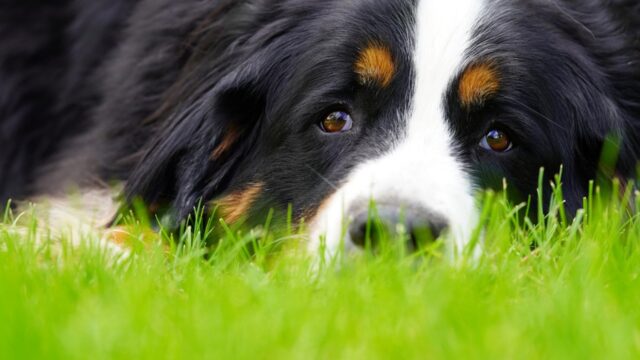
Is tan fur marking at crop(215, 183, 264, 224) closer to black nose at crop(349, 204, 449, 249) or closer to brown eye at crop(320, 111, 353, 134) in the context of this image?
brown eye at crop(320, 111, 353, 134)

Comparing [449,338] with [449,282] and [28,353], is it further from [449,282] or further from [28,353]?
[28,353]

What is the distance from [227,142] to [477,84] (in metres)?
0.88

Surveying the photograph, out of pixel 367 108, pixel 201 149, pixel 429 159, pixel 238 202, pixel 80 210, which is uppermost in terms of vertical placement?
pixel 367 108

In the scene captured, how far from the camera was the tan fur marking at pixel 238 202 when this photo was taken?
3.47 meters

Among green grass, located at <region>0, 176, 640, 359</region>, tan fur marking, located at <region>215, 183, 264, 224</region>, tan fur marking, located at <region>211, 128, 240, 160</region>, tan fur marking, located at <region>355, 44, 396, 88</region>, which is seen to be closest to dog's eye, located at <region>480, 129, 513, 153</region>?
tan fur marking, located at <region>355, 44, 396, 88</region>

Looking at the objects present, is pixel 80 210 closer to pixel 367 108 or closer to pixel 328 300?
pixel 367 108

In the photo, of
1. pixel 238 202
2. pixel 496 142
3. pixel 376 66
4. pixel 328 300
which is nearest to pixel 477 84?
pixel 496 142

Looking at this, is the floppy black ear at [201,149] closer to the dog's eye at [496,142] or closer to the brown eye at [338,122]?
the brown eye at [338,122]

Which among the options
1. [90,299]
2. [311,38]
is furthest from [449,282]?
[311,38]

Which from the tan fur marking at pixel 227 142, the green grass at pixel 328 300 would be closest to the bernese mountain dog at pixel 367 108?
the tan fur marking at pixel 227 142

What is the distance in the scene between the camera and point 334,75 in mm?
3281

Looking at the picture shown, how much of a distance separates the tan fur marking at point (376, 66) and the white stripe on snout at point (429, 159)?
0.26ft

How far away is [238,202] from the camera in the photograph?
3.51m

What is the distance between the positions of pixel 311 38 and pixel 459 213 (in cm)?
83
